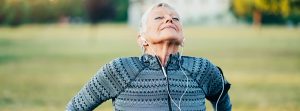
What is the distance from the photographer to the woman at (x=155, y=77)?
323 cm

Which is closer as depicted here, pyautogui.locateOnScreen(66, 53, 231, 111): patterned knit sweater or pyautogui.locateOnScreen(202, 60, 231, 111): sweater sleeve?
pyautogui.locateOnScreen(66, 53, 231, 111): patterned knit sweater

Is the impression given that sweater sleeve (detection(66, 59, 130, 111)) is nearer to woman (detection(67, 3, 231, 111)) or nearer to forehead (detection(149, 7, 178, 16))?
woman (detection(67, 3, 231, 111))

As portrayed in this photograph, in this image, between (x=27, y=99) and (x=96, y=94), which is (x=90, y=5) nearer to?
(x=27, y=99)

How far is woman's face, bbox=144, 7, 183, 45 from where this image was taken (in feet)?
10.7

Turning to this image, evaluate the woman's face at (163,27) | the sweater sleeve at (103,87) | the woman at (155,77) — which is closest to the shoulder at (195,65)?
the woman at (155,77)

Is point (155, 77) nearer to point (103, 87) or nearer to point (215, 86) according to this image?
point (103, 87)

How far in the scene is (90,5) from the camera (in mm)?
65750

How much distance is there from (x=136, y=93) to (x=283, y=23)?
8620cm

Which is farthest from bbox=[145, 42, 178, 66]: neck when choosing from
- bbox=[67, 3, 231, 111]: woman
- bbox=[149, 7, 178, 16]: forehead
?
bbox=[149, 7, 178, 16]: forehead

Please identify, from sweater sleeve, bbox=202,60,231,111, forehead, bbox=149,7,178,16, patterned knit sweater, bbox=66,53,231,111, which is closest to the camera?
patterned knit sweater, bbox=66,53,231,111

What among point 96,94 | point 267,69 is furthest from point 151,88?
point 267,69

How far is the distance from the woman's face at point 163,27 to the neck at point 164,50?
24 millimetres

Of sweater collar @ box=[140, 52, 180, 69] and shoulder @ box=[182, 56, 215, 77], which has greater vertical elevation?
sweater collar @ box=[140, 52, 180, 69]

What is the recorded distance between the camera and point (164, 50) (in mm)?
3322
